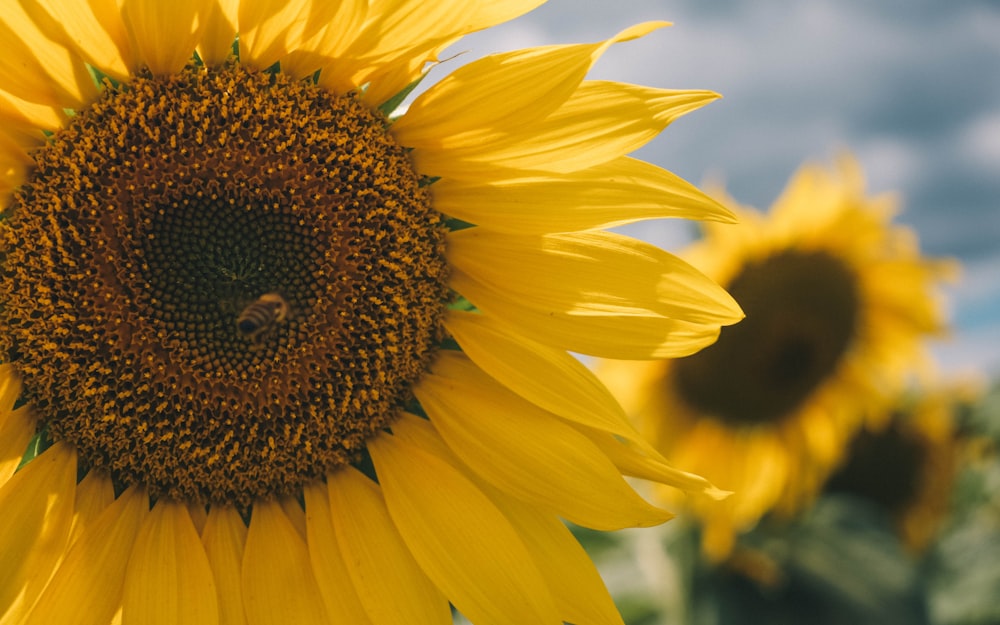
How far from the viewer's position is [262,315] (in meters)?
2.30

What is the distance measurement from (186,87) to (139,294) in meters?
0.49

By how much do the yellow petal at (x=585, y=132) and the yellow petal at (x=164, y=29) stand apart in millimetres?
603

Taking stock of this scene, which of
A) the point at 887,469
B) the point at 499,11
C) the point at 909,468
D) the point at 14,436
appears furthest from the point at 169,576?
the point at 909,468

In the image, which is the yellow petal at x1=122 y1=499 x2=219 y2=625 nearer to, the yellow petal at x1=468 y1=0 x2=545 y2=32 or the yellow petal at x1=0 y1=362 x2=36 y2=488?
the yellow petal at x1=0 y1=362 x2=36 y2=488

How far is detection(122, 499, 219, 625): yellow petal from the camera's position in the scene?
2338 mm

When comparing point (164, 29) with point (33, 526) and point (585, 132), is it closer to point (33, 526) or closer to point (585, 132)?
point (585, 132)

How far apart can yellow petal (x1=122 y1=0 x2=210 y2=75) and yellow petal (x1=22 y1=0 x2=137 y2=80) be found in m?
0.03

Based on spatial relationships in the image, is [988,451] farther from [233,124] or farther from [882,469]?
[233,124]

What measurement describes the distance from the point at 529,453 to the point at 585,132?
77cm

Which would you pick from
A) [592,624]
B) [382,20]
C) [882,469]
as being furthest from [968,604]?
[382,20]

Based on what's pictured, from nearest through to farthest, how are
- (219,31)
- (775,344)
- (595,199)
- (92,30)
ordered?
(92,30) → (219,31) → (595,199) → (775,344)

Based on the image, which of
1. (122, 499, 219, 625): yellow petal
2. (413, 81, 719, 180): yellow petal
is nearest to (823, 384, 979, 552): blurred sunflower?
(413, 81, 719, 180): yellow petal

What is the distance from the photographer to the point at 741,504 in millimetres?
5770

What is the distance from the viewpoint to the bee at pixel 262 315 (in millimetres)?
2285
